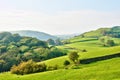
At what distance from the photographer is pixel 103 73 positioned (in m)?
61.8

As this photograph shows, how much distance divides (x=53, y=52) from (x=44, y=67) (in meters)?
67.8

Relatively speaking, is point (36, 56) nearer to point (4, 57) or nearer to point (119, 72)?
point (4, 57)

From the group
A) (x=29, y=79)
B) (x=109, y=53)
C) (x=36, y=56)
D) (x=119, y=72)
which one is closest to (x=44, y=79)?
(x=29, y=79)

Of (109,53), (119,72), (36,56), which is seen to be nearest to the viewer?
(119,72)

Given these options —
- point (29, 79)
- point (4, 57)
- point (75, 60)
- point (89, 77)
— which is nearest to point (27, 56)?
point (4, 57)

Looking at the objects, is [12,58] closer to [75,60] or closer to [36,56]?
[36,56]

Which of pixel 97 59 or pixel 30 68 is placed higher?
pixel 97 59

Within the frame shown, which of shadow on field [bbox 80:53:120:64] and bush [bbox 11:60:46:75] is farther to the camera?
shadow on field [bbox 80:53:120:64]

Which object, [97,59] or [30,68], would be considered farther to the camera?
[97,59]

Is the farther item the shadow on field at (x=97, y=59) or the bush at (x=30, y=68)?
the shadow on field at (x=97, y=59)

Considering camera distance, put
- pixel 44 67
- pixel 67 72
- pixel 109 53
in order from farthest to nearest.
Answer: pixel 109 53 < pixel 44 67 < pixel 67 72

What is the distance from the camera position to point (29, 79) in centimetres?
7200

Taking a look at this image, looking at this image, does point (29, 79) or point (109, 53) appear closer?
point (29, 79)

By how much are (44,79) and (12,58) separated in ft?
287
